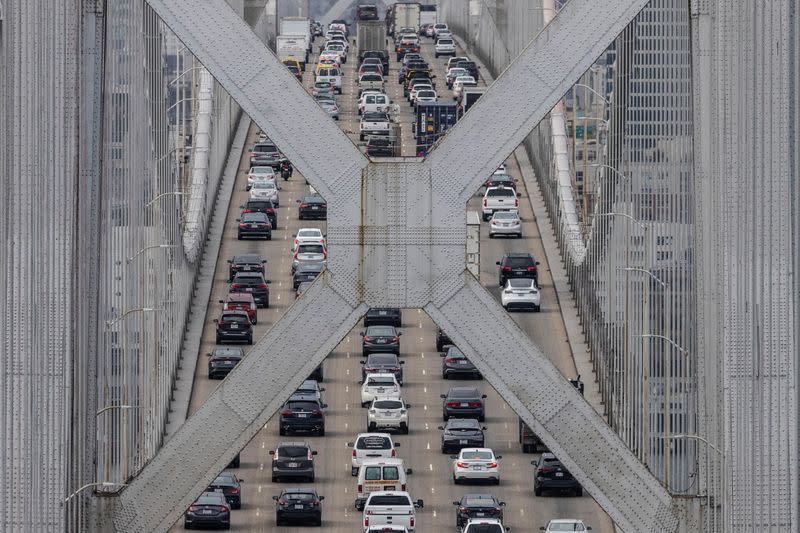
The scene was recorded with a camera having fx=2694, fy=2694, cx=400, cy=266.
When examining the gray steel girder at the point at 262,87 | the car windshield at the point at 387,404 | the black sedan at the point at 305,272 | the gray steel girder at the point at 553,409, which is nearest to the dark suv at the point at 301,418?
the car windshield at the point at 387,404

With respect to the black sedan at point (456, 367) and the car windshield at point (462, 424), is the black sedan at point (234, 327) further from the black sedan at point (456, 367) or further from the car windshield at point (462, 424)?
the car windshield at point (462, 424)

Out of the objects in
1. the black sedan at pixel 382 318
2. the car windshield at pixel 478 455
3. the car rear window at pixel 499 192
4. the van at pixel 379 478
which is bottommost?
the van at pixel 379 478

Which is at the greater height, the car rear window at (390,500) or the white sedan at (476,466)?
the white sedan at (476,466)

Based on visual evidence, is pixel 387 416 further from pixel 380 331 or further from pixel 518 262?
pixel 518 262

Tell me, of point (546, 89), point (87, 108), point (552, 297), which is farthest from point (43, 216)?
point (552, 297)

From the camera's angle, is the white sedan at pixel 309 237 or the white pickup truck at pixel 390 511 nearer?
the white pickup truck at pixel 390 511

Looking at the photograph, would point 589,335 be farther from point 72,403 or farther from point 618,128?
point 72,403

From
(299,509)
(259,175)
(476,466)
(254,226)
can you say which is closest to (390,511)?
(299,509)

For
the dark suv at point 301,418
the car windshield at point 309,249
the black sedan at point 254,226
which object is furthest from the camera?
the black sedan at point 254,226
